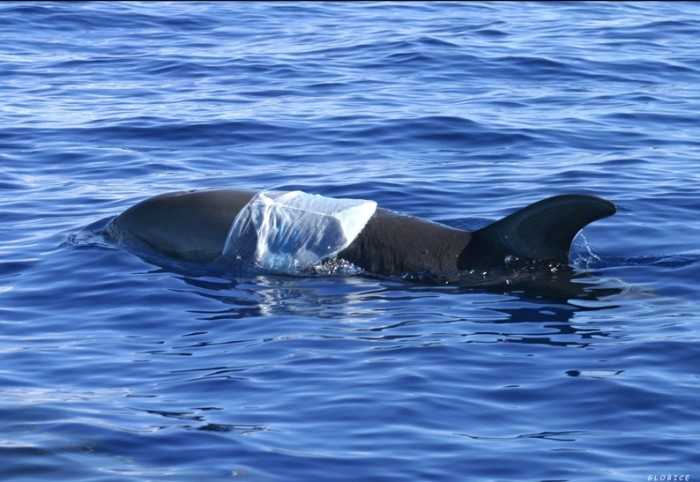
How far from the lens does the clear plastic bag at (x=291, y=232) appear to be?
1266 centimetres

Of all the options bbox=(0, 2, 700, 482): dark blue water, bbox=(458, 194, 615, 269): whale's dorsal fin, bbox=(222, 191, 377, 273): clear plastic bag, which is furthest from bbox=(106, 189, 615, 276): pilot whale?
bbox=(0, 2, 700, 482): dark blue water

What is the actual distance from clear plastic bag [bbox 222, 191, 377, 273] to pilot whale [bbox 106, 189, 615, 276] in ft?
0.34

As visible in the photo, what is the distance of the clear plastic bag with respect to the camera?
12656 millimetres

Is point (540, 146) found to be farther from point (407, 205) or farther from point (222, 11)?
point (222, 11)

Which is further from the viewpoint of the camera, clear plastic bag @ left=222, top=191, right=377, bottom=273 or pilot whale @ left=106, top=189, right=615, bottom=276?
clear plastic bag @ left=222, top=191, right=377, bottom=273

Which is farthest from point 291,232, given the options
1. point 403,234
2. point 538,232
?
point 538,232

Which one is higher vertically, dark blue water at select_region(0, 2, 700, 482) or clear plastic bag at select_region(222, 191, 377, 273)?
clear plastic bag at select_region(222, 191, 377, 273)

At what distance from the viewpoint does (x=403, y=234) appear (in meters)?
12.7

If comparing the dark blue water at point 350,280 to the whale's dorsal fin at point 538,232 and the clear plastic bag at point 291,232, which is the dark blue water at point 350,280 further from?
the whale's dorsal fin at point 538,232

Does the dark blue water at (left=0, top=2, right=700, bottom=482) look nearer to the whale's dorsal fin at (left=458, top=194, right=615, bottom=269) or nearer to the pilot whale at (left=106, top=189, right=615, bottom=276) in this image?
the pilot whale at (left=106, top=189, right=615, bottom=276)

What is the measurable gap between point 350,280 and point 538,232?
5.34ft

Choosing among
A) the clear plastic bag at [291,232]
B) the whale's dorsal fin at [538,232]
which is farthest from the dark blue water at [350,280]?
the whale's dorsal fin at [538,232]

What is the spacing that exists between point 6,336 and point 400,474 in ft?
13.2

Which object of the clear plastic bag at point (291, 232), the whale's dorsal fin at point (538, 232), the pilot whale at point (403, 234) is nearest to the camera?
the whale's dorsal fin at point (538, 232)
